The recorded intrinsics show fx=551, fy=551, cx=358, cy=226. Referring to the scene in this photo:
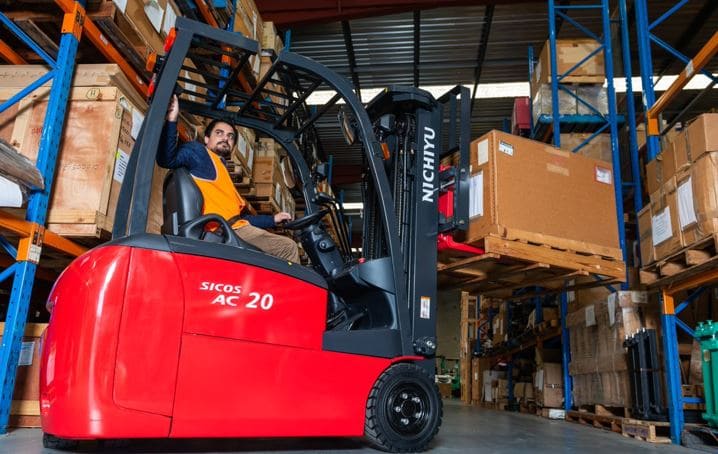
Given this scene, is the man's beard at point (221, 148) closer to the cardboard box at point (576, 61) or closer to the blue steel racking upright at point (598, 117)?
the blue steel racking upright at point (598, 117)

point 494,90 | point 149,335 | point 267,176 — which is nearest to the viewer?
point 149,335

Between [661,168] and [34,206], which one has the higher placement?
[661,168]

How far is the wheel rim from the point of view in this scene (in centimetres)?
300

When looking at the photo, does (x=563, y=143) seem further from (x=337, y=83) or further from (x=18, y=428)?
(x=18, y=428)

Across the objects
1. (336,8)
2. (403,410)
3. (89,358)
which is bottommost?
(403,410)

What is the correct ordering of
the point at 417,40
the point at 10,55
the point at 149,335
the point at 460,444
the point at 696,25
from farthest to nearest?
the point at 417,40 → the point at 696,25 → the point at 10,55 → the point at 460,444 → the point at 149,335

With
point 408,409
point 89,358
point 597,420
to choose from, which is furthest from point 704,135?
point 89,358

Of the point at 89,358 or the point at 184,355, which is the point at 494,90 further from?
the point at 89,358

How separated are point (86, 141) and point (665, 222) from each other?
4360 mm

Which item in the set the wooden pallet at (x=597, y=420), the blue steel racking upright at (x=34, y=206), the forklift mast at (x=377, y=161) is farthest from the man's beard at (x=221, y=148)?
the wooden pallet at (x=597, y=420)

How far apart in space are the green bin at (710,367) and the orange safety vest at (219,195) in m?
3.34

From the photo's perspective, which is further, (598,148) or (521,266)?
(598,148)

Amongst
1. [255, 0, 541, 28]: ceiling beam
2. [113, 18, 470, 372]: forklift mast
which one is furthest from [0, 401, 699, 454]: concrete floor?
[255, 0, 541, 28]: ceiling beam

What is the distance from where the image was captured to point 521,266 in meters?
3.97
